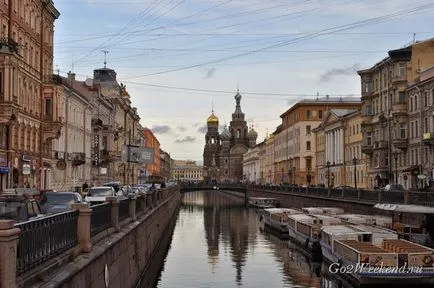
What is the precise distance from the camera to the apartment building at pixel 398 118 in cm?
6800

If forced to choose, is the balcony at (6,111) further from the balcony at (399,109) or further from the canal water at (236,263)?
the balcony at (399,109)

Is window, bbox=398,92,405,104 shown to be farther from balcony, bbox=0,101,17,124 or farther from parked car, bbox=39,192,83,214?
parked car, bbox=39,192,83,214

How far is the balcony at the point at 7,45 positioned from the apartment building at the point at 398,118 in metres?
35.5

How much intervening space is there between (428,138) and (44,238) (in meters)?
53.5

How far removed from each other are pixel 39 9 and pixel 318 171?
246 ft

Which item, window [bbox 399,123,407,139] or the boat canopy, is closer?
the boat canopy

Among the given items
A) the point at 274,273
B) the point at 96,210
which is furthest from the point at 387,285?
the point at 96,210

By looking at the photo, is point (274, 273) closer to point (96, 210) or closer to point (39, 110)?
point (96, 210)

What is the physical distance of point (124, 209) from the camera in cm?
2912

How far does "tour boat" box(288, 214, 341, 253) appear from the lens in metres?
43.8

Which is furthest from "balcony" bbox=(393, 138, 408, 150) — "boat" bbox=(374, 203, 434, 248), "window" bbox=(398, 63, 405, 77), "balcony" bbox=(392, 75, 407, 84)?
"boat" bbox=(374, 203, 434, 248)

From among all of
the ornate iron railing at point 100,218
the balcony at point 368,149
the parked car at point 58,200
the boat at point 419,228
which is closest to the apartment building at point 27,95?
the parked car at point 58,200

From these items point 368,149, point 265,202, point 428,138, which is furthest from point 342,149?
point 428,138

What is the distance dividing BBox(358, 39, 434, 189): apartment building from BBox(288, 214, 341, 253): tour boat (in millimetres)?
18756
